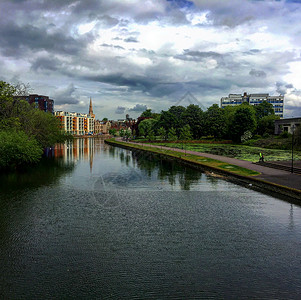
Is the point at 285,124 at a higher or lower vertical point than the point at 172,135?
higher

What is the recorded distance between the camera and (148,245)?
11477 millimetres

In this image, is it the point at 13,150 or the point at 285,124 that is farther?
the point at 285,124

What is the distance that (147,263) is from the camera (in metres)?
10.0

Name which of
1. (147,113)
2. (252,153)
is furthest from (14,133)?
(147,113)

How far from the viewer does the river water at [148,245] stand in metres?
8.61

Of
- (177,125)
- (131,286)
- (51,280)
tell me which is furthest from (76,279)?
(177,125)

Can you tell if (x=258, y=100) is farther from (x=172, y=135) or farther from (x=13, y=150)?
(x=13, y=150)

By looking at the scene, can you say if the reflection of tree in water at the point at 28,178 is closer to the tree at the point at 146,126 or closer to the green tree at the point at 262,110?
the tree at the point at 146,126

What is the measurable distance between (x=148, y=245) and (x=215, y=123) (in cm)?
8100

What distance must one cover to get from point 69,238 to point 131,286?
4663 millimetres

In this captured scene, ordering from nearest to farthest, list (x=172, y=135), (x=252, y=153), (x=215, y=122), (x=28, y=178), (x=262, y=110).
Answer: (x=28, y=178) < (x=252, y=153) < (x=172, y=135) < (x=215, y=122) < (x=262, y=110)

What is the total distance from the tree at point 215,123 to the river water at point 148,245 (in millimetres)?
70397

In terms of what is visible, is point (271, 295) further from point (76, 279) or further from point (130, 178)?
point (130, 178)

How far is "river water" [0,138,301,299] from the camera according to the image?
28.2 feet
